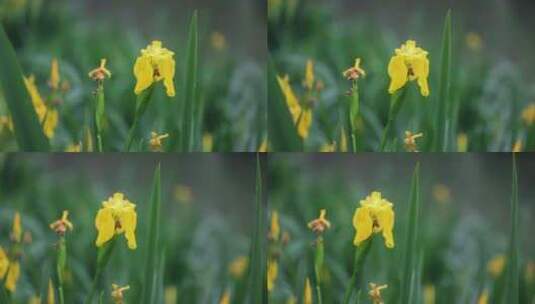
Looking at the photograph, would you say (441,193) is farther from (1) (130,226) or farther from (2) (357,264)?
(1) (130,226)

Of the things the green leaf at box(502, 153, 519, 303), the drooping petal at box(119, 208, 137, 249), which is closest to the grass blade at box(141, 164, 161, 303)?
the drooping petal at box(119, 208, 137, 249)

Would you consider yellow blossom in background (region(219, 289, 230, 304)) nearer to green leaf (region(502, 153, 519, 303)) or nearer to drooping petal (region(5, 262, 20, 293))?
drooping petal (region(5, 262, 20, 293))

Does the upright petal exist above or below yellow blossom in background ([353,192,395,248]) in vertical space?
above

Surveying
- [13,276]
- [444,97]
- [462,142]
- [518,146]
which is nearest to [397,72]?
[444,97]

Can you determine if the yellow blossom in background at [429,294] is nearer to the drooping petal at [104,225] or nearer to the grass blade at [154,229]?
the grass blade at [154,229]

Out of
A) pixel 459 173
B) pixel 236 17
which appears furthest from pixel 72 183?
pixel 459 173

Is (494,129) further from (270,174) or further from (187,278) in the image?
(187,278)
